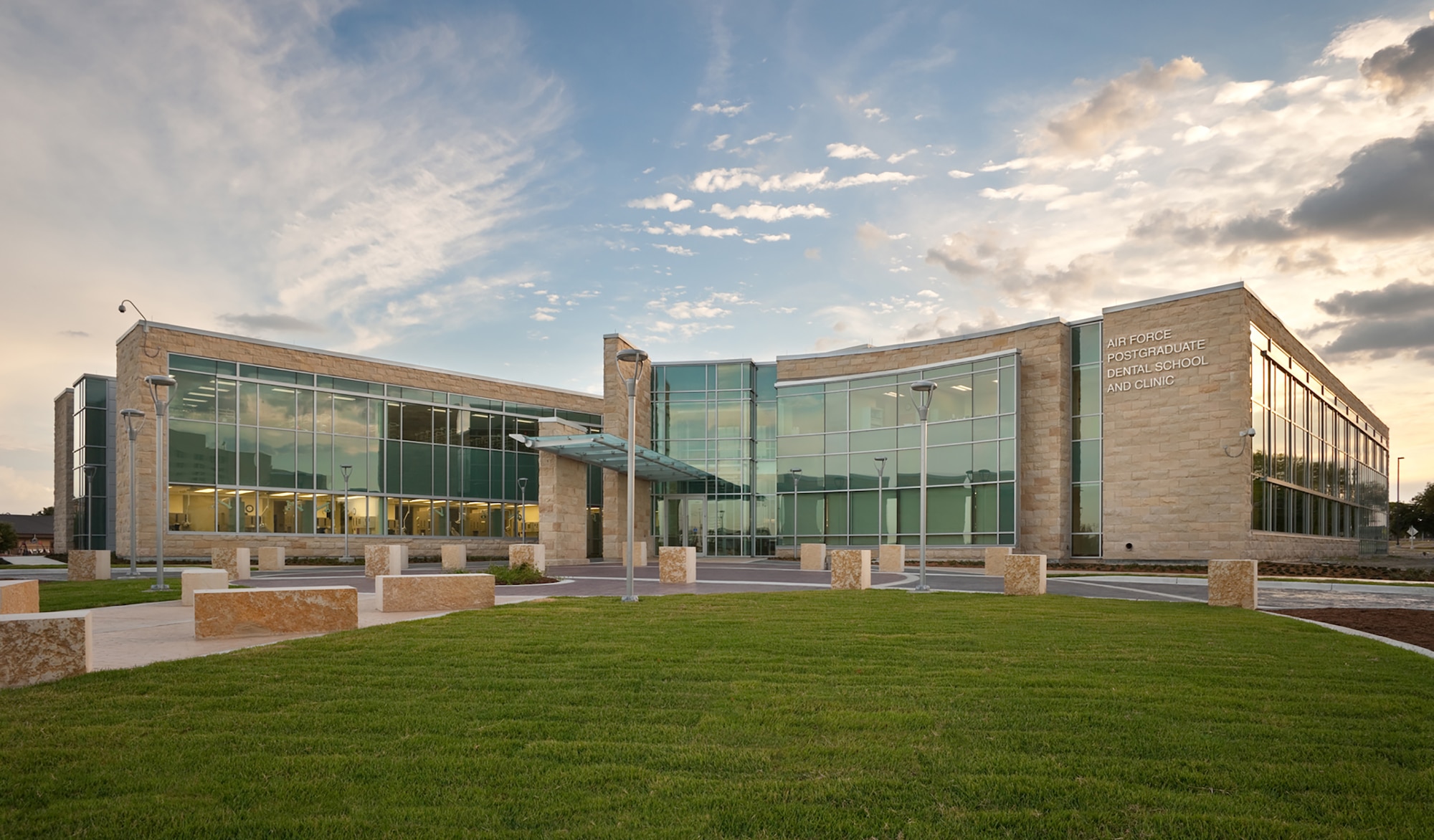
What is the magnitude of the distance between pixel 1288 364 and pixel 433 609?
128 feet

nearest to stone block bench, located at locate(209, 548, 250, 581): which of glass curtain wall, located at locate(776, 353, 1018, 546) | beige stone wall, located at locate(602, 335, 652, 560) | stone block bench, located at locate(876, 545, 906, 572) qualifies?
beige stone wall, located at locate(602, 335, 652, 560)

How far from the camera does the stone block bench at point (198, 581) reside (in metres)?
15.4

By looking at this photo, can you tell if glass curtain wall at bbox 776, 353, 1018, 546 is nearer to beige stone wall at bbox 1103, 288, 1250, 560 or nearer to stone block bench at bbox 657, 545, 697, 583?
beige stone wall at bbox 1103, 288, 1250, 560

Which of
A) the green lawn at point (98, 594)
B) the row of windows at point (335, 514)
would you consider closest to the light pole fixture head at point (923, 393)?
the green lawn at point (98, 594)

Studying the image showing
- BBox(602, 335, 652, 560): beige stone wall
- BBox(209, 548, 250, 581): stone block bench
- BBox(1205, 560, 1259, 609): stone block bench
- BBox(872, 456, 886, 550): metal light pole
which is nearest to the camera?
BBox(1205, 560, 1259, 609): stone block bench

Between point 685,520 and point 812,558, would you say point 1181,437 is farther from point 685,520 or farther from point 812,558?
point 685,520

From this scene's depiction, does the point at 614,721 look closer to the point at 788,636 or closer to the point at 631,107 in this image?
the point at 788,636

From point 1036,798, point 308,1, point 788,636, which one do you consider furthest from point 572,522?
point 1036,798

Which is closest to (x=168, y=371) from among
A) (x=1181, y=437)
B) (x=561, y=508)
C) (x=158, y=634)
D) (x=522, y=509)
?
(x=561, y=508)

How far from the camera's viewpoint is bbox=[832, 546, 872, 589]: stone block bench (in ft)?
64.3

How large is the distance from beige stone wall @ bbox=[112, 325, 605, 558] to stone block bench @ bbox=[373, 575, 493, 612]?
93.3ft

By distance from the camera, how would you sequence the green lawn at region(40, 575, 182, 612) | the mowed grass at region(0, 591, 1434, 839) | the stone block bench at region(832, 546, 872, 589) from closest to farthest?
1. the mowed grass at region(0, 591, 1434, 839)
2. the green lawn at region(40, 575, 182, 612)
3. the stone block bench at region(832, 546, 872, 589)

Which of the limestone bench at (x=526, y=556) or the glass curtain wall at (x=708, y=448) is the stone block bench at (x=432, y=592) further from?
the glass curtain wall at (x=708, y=448)

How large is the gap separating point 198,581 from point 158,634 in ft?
17.1
